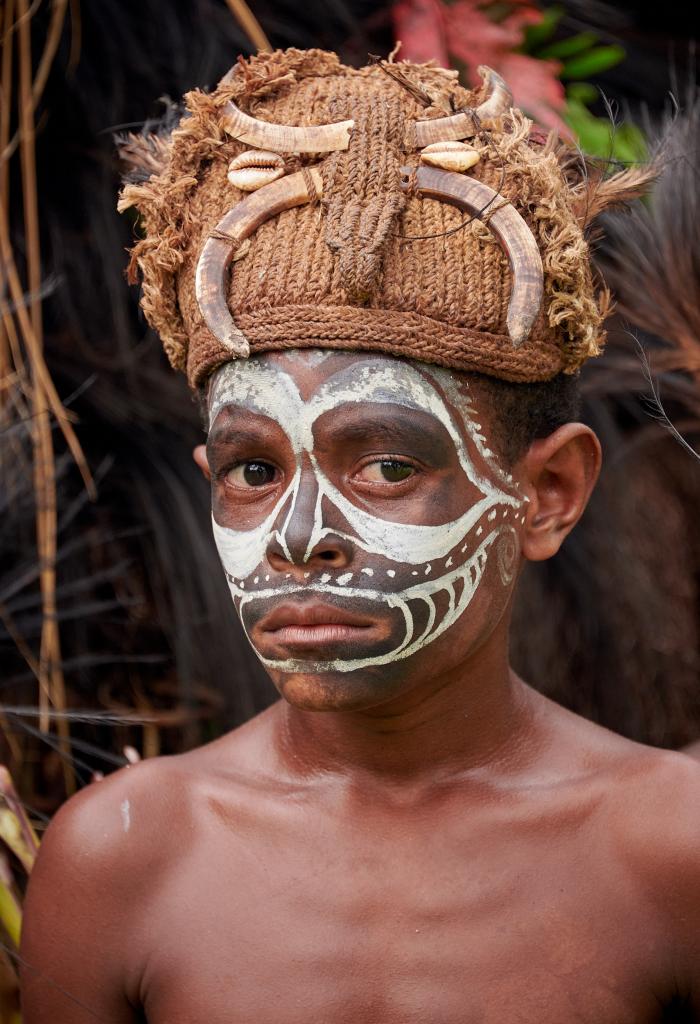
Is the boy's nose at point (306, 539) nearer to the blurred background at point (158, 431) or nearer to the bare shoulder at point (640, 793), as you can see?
the bare shoulder at point (640, 793)

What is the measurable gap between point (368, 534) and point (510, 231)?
0.48 meters

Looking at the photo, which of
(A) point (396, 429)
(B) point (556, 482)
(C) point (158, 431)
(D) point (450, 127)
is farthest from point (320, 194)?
(C) point (158, 431)

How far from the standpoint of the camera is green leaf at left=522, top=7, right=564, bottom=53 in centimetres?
306

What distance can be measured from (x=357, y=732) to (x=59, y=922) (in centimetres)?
56

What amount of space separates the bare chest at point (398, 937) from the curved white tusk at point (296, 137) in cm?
102

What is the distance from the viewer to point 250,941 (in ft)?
6.26

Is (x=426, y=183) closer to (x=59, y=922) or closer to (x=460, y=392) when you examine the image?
(x=460, y=392)

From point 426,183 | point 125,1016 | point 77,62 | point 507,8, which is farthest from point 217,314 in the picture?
point 77,62

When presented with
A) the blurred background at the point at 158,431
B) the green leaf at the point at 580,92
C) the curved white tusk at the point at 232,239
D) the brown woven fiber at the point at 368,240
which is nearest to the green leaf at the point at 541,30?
the blurred background at the point at 158,431

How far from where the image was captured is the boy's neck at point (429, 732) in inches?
77.5

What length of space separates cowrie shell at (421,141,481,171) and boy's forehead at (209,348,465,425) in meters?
0.29

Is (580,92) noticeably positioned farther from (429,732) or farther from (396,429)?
(429,732)

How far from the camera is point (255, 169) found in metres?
1.89

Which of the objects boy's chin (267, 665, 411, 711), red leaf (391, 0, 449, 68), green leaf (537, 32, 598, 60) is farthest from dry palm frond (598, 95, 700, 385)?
boy's chin (267, 665, 411, 711)
